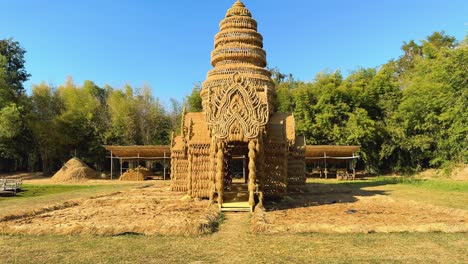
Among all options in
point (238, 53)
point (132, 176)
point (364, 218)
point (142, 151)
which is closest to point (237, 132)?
point (364, 218)

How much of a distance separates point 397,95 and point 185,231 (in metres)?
30.5

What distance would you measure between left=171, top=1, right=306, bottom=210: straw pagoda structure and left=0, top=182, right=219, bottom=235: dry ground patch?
125 cm

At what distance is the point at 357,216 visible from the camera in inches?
350

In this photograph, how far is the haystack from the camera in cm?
2714

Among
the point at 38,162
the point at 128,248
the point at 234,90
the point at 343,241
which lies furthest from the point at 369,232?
the point at 38,162

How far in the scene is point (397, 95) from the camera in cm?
3216

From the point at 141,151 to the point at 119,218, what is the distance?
18.9 meters

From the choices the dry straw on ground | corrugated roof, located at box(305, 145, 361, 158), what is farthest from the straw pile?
the dry straw on ground

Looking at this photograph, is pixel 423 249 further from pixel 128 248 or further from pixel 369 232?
pixel 128 248

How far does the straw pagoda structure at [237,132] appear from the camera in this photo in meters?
10.4

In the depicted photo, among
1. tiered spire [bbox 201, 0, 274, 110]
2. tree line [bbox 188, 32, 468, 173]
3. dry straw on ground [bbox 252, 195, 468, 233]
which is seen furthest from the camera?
tree line [bbox 188, 32, 468, 173]

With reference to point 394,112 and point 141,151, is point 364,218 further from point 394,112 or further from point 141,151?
point 394,112

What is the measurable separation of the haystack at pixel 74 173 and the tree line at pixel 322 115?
7.30 metres

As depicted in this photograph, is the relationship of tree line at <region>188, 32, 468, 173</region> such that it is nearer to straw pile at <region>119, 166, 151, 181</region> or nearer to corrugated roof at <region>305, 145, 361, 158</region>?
corrugated roof at <region>305, 145, 361, 158</region>
